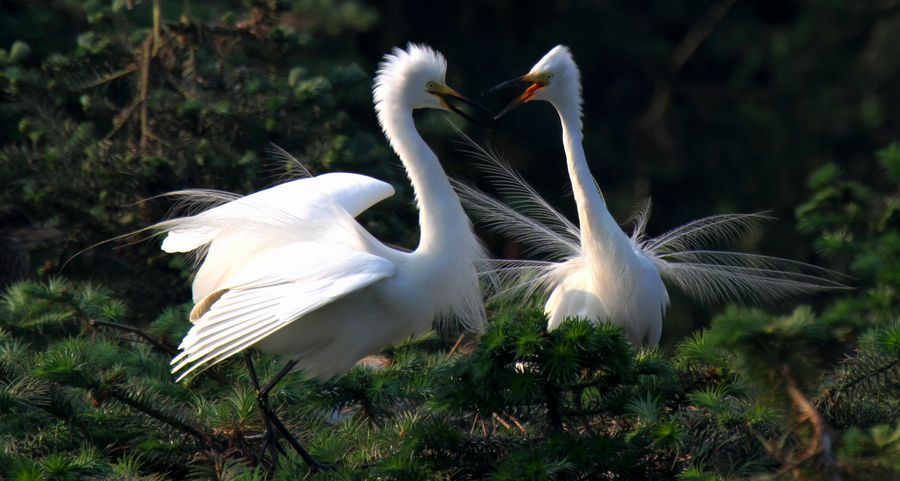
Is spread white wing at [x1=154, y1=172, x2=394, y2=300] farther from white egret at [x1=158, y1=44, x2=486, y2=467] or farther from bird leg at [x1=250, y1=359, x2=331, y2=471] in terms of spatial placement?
bird leg at [x1=250, y1=359, x2=331, y2=471]

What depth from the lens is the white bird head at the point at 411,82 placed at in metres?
3.61

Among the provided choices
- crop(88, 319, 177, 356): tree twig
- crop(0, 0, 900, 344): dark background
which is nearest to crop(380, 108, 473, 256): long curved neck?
crop(88, 319, 177, 356): tree twig

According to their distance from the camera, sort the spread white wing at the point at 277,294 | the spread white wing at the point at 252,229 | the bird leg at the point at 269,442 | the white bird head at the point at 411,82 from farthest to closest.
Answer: the white bird head at the point at 411,82 < the spread white wing at the point at 252,229 < the bird leg at the point at 269,442 < the spread white wing at the point at 277,294

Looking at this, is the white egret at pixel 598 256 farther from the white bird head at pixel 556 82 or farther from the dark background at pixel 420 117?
the dark background at pixel 420 117

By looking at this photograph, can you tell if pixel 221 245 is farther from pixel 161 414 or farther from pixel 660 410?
pixel 660 410

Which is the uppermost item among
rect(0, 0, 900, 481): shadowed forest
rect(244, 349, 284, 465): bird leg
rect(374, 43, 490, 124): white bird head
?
rect(374, 43, 490, 124): white bird head

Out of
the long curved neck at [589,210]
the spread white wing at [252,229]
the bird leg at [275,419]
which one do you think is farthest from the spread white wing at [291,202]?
the long curved neck at [589,210]

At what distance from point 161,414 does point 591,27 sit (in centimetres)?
808

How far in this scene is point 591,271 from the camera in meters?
4.02

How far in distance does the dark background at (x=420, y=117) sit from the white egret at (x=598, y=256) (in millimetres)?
531

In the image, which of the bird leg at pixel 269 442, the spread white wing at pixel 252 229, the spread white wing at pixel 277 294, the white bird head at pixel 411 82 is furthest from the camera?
the white bird head at pixel 411 82

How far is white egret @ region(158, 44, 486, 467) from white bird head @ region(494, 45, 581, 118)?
1.38 feet

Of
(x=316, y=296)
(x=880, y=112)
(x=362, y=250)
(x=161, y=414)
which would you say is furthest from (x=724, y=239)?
(x=880, y=112)

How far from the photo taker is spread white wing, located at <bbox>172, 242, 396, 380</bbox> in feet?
9.70
